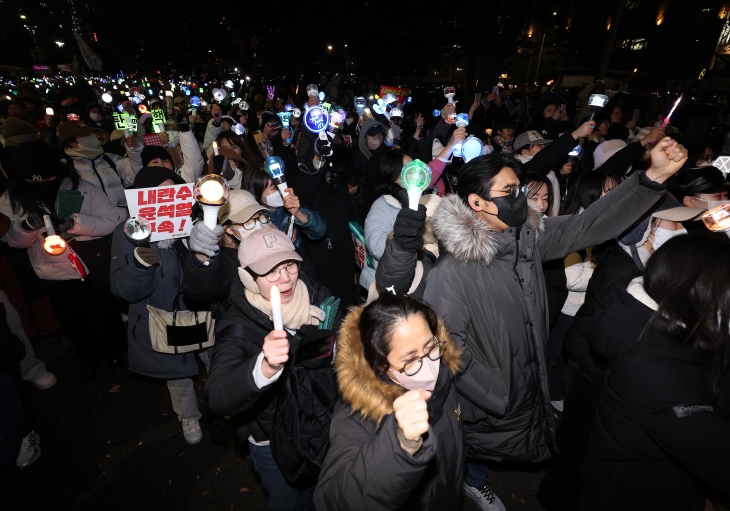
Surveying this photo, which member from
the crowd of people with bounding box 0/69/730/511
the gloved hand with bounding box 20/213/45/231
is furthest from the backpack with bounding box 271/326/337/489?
the gloved hand with bounding box 20/213/45/231

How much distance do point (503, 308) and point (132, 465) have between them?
359 cm

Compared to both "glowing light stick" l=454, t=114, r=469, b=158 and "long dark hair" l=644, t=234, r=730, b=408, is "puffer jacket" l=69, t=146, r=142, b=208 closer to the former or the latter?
"glowing light stick" l=454, t=114, r=469, b=158

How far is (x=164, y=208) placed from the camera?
297cm

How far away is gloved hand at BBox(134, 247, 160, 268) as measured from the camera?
9.01 ft

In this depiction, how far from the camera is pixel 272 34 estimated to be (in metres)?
35.6

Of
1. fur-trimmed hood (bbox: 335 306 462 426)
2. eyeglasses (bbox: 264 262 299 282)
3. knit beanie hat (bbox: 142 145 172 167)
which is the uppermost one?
knit beanie hat (bbox: 142 145 172 167)

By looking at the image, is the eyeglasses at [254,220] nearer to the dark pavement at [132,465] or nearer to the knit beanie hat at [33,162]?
the dark pavement at [132,465]

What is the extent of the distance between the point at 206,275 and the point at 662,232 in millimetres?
3107

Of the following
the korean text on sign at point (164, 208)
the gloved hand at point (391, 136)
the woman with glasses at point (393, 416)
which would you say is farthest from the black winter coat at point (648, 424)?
the gloved hand at point (391, 136)

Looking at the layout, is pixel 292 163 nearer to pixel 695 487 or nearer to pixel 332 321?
pixel 332 321

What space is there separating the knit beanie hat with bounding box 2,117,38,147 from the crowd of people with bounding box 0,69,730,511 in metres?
2.99

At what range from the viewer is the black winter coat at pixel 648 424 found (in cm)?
174

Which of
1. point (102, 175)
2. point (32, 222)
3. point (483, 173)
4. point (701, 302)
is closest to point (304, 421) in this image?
point (483, 173)

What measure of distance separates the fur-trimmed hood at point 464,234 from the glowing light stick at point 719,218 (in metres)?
1.43
